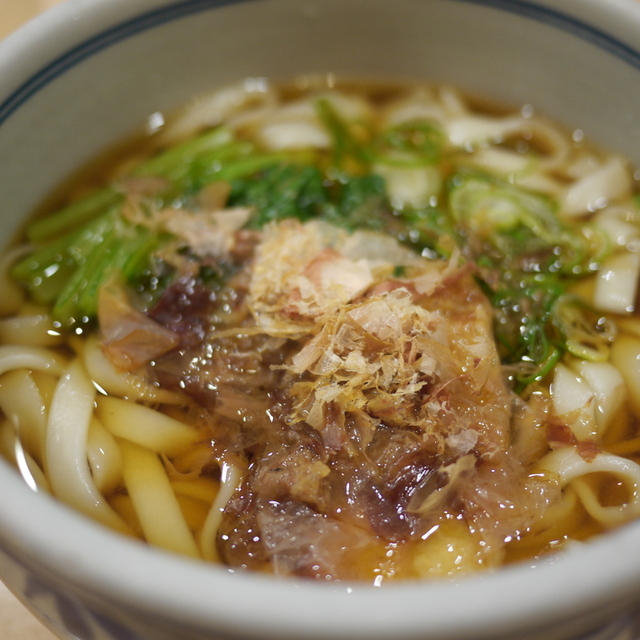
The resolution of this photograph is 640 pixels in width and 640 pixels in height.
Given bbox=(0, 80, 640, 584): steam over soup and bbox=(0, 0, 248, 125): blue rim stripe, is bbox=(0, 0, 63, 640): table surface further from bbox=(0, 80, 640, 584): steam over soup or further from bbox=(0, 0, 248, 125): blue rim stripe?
bbox=(0, 0, 248, 125): blue rim stripe

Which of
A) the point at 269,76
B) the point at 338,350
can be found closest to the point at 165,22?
the point at 269,76

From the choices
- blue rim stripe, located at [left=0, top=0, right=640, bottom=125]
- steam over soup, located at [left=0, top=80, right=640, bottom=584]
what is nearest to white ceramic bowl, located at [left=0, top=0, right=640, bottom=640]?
blue rim stripe, located at [left=0, top=0, right=640, bottom=125]

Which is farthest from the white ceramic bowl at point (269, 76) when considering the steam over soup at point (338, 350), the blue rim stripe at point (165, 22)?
the steam over soup at point (338, 350)

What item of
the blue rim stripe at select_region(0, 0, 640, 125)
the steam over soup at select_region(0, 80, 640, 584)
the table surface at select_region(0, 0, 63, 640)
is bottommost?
the table surface at select_region(0, 0, 63, 640)

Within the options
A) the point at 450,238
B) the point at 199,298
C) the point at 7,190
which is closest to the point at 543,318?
the point at 450,238

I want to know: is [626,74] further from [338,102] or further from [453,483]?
[453,483]
